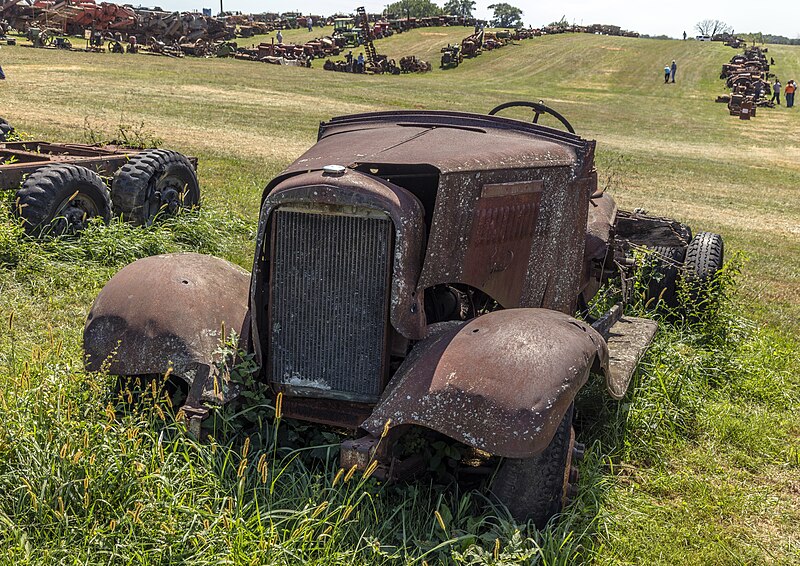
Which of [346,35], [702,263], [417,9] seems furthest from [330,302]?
[417,9]

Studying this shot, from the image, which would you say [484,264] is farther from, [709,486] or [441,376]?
[709,486]

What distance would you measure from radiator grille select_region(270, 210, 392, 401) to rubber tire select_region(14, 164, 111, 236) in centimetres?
424

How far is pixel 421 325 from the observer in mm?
3994

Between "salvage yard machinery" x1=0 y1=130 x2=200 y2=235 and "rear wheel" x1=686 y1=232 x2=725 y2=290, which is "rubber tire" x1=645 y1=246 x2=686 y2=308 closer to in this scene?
"rear wheel" x1=686 y1=232 x2=725 y2=290

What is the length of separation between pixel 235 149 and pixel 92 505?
45.7ft

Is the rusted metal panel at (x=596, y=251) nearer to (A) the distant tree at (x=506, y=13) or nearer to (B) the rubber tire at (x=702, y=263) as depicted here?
(B) the rubber tire at (x=702, y=263)

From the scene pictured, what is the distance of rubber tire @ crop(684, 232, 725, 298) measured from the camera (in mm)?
7031

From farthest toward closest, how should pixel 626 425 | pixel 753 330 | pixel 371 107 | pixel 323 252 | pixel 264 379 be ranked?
pixel 371 107, pixel 753 330, pixel 626 425, pixel 264 379, pixel 323 252

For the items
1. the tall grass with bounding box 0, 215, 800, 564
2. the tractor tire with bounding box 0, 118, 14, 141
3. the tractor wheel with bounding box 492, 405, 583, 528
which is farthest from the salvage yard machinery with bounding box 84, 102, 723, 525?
the tractor tire with bounding box 0, 118, 14, 141

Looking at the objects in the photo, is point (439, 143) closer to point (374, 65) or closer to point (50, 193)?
point (50, 193)

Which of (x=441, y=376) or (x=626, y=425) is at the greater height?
(x=441, y=376)

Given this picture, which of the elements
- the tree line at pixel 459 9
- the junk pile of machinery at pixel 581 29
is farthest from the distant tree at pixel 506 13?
the junk pile of machinery at pixel 581 29

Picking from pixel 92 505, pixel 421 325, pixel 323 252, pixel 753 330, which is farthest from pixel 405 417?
pixel 753 330

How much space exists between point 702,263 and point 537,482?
13.2 feet
